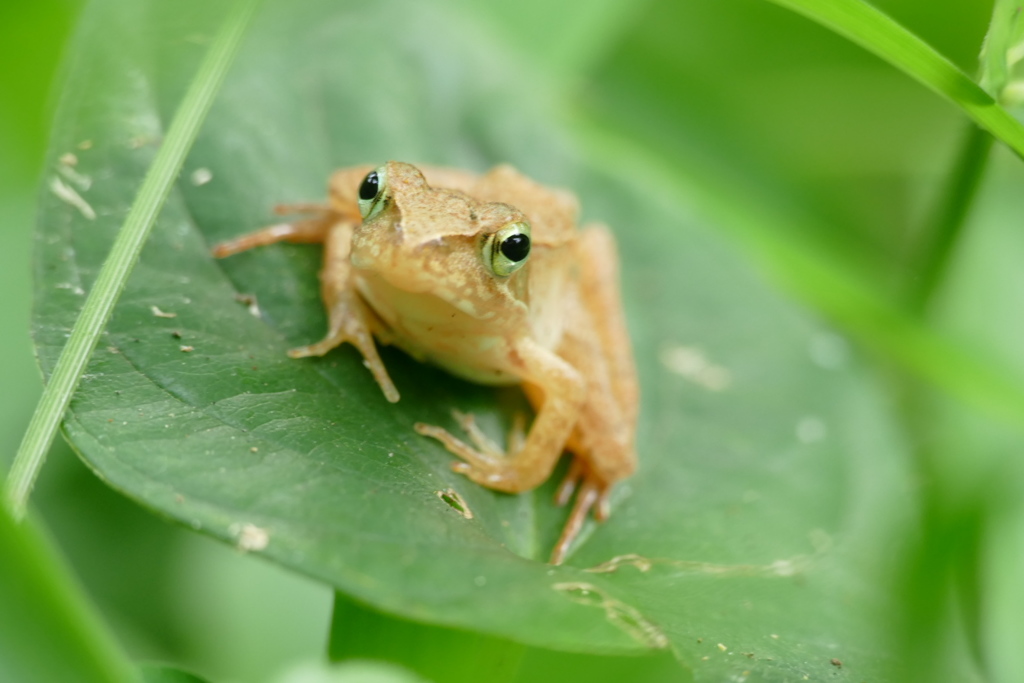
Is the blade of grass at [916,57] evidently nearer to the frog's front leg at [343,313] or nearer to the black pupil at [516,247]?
the black pupil at [516,247]

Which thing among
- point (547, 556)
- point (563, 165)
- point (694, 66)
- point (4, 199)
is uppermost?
point (694, 66)

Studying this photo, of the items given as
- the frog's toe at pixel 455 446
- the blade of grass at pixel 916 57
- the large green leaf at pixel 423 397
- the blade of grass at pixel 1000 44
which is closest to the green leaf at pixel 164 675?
the large green leaf at pixel 423 397

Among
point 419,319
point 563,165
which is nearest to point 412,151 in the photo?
point 563,165

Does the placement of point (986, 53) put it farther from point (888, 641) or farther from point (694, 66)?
point (694, 66)

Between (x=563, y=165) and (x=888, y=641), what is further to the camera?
(x=563, y=165)

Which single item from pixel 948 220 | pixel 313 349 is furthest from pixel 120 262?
pixel 948 220

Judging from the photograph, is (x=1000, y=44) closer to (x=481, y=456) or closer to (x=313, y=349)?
(x=481, y=456)

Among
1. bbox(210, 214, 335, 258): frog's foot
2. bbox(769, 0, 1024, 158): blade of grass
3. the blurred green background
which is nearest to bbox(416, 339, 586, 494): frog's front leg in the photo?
bbox(210, 214, 335, 258): frog's foot
